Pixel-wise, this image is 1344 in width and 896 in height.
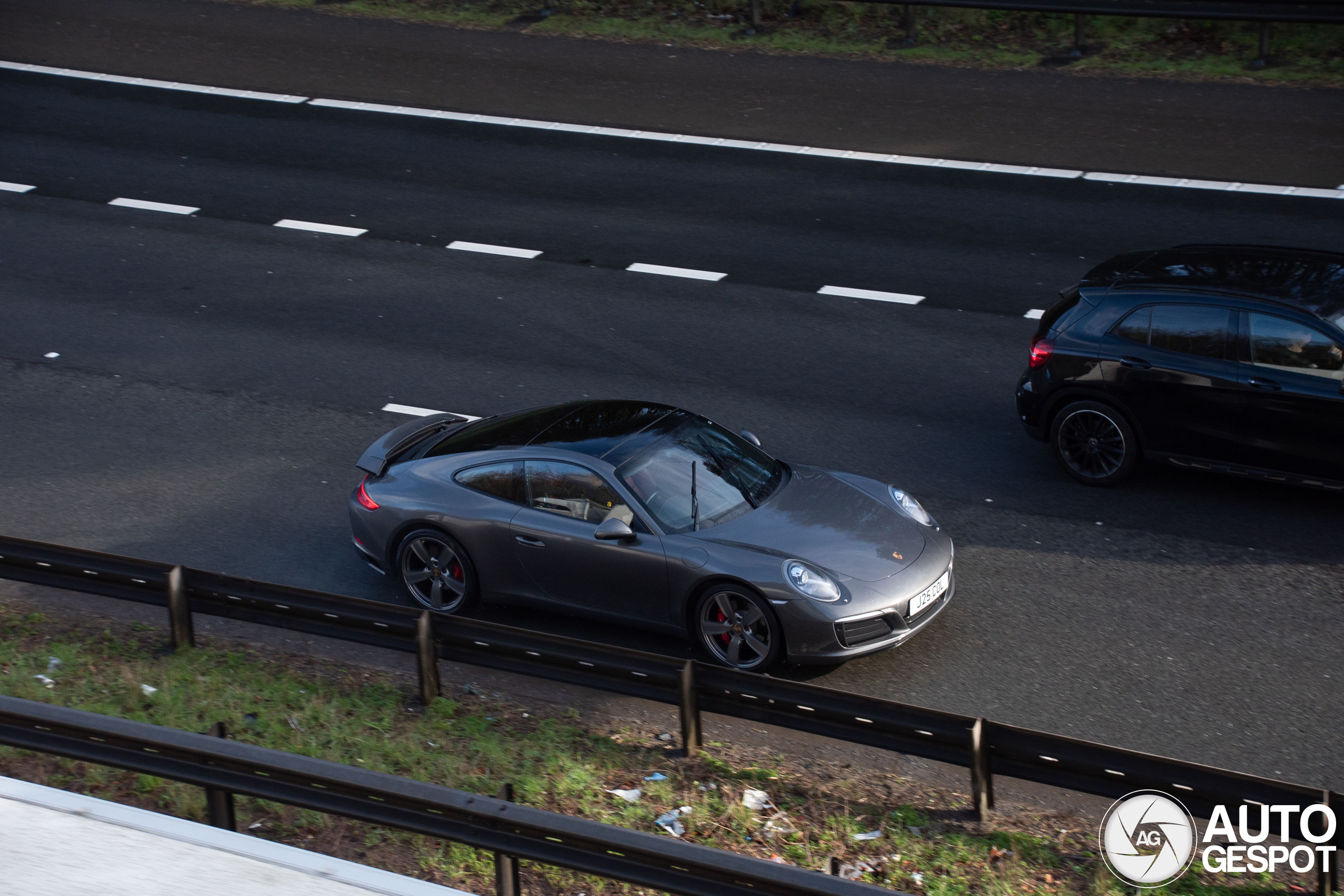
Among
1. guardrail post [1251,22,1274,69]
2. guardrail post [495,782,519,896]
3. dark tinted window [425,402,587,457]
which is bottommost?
guardrail post [495,782,519,896]

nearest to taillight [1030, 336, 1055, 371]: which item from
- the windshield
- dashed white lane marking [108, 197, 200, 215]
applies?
the windshield

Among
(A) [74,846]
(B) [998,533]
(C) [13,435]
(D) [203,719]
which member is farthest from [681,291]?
(A) [74,846]

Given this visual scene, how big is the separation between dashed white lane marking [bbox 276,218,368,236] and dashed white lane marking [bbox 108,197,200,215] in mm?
1317

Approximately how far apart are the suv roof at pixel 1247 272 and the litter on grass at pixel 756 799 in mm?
5507

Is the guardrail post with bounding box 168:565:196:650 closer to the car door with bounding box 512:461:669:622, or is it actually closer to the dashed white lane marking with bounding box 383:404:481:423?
the car door with bounding box 512:461:669:622

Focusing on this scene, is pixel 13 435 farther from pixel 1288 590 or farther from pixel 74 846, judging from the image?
pixel 1288 590

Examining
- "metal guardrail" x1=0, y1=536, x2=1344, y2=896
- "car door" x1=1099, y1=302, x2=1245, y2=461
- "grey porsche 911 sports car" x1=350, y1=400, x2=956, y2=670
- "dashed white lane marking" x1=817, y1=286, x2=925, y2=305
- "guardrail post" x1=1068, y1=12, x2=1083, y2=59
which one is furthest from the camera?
"guardrail post" x1=1068, y1=12, x2=1083, y2=59

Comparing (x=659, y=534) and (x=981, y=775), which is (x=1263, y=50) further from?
(x=981, y=775)

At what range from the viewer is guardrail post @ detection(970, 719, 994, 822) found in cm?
723

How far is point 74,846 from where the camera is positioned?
646 cm

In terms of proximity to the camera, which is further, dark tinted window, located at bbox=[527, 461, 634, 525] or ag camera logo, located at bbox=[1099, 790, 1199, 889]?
dark tinted window, located at bbox=[527, 461, 634, 525]

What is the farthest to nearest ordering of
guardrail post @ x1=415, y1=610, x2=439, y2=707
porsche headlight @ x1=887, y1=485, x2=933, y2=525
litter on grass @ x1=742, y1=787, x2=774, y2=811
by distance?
porsche headlight @ x1=887, y1=485, x2=933, y2=525 < guardrail post @ x1=415, y1=610, x2=439, y2=707 < litter on grass @ x1=742, y1=787, x2=774, y2=811

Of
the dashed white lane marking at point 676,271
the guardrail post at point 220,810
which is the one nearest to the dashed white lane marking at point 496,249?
the dashed white lane marking at point 676,271

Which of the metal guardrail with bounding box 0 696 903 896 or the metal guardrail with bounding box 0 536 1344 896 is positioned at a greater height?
the metal guardrail with bounding box 0 696 903 896
